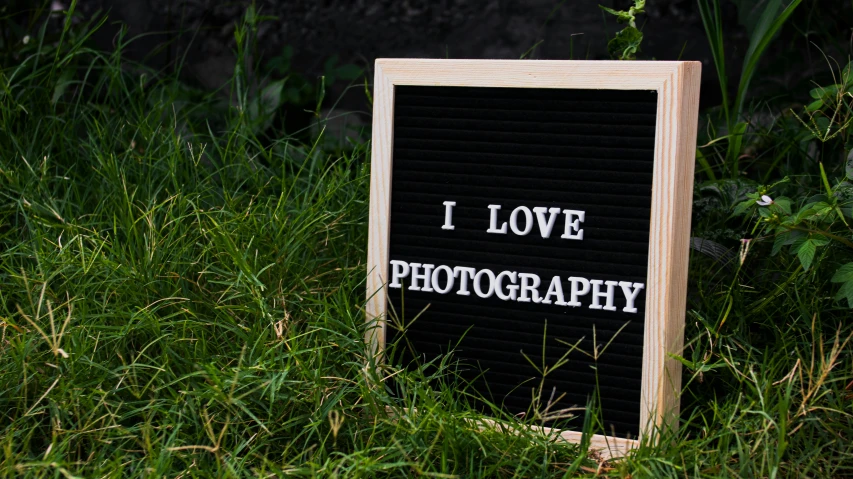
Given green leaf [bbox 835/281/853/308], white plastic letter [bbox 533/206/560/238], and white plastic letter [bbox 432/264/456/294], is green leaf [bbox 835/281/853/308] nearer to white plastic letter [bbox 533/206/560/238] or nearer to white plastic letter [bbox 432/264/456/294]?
white plastic letter [bbox 533/206/560/238]

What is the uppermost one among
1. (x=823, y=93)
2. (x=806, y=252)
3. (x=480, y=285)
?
(x=823, y=93)

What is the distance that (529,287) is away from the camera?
1459mm

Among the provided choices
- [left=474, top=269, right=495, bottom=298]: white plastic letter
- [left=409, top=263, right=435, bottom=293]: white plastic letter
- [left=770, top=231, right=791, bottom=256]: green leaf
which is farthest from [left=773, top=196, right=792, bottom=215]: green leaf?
[left=409, top=263, right=435, bottom=293]: white plastic letter

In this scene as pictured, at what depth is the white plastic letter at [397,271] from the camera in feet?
5.03

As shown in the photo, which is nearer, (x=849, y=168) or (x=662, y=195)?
(x=662, y=195)

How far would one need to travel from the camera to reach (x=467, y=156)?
150cm

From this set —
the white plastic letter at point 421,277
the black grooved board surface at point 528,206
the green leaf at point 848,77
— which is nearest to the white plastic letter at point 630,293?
the black grooved board surface at point 528,206

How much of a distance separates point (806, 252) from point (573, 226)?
379 millimetres

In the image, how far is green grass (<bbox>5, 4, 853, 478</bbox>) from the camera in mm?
1262

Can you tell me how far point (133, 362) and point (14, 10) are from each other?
1642 millimetres

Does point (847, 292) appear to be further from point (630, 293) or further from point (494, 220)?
point (494, 220)

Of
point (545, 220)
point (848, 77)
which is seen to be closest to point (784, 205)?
point (848, 77)

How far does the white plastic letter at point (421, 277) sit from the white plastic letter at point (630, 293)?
1.14 ft

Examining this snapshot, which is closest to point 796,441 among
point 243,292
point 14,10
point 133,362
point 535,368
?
point 535,368
